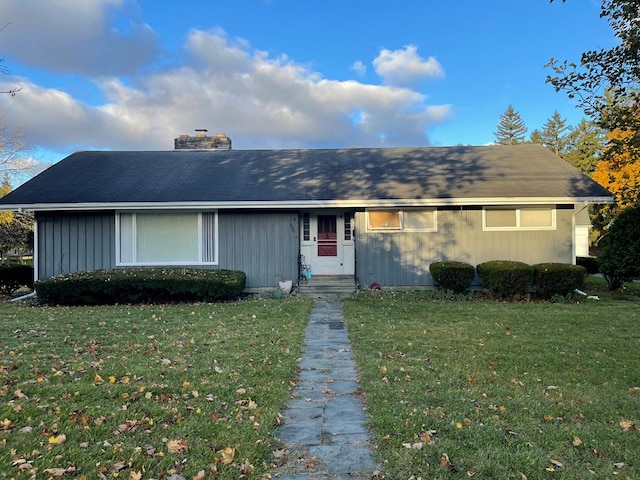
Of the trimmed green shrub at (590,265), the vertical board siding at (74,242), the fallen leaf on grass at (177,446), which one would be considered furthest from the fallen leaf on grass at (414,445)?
the trimmed green shrub at (590,265)

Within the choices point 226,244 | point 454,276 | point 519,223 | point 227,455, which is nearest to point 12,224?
point 226,244

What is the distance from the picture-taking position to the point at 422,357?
19.9 ft

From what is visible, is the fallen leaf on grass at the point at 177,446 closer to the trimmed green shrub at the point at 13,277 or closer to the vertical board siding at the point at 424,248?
the vertical board siding at the point at 424,248

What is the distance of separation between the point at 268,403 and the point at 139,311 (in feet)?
21.8

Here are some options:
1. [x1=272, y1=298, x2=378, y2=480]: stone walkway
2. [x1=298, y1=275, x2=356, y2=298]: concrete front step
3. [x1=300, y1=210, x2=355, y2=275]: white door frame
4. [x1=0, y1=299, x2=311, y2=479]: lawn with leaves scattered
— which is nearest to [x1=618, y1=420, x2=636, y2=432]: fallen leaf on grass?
[x1=272, y1=298, x2=378, y2=480]: stone walkway

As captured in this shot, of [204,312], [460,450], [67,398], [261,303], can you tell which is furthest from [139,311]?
[460,450]

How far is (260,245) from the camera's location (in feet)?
43.4

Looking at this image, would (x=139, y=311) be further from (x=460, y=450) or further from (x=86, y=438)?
(x=460, y=450)

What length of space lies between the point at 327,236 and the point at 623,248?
8.13m

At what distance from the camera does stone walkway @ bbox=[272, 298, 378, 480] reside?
10.4 feet

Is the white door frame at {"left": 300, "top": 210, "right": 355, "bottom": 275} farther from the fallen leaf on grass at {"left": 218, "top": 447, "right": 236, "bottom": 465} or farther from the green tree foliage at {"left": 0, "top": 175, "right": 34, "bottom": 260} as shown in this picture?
the green tree foliage at {"left": 0, "top": 175, "right": 34, "bottom": 260}

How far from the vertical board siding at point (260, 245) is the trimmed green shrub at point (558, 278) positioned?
21.3 ft

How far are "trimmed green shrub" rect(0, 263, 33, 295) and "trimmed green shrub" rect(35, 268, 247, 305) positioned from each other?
11.3 ft

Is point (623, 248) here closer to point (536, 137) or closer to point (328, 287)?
point (328, 287)
